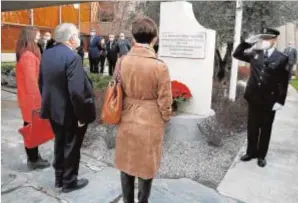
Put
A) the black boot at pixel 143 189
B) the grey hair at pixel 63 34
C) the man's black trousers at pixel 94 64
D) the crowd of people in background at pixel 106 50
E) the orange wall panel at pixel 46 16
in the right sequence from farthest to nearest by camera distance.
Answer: the orange wall panel at pixel 46 16, the man's black trousers at pixel 94 64, the crowd of people in background at pixel 106 50, the grey hair at pixel 63 34, the black boot at pixel 143 189

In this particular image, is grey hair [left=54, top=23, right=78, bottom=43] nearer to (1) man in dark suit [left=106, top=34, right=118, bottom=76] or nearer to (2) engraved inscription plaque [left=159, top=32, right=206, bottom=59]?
(2) engraved inscription plaque [left=159, top=32, right=206, bottom=59]

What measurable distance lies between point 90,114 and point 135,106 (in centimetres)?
64

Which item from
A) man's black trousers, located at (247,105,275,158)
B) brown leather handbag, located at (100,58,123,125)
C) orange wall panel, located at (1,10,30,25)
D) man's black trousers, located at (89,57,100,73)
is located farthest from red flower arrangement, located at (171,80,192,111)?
orange wall panel, located at (1,10,30,25)

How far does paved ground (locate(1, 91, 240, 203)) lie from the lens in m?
3.61

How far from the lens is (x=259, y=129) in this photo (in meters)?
4.99

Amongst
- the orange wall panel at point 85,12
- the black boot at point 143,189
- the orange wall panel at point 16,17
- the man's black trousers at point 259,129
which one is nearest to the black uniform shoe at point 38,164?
the black boot at point 143,189

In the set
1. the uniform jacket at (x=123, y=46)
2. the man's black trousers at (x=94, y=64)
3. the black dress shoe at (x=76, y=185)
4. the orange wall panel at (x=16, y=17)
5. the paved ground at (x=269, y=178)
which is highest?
the orange wall panel at (x=16, y=17)

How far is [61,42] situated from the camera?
3.41 metres

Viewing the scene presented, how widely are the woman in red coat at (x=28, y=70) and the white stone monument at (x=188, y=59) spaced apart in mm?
2421

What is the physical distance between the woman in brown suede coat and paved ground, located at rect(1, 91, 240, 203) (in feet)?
2.37

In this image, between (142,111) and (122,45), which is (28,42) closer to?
(142,111)

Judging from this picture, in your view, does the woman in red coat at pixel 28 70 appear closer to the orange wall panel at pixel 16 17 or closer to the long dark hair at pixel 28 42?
the long dark hair at pixel 28 42

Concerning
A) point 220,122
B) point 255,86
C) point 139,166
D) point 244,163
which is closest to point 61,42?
point 139,166

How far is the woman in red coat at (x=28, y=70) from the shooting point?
12.9ft
